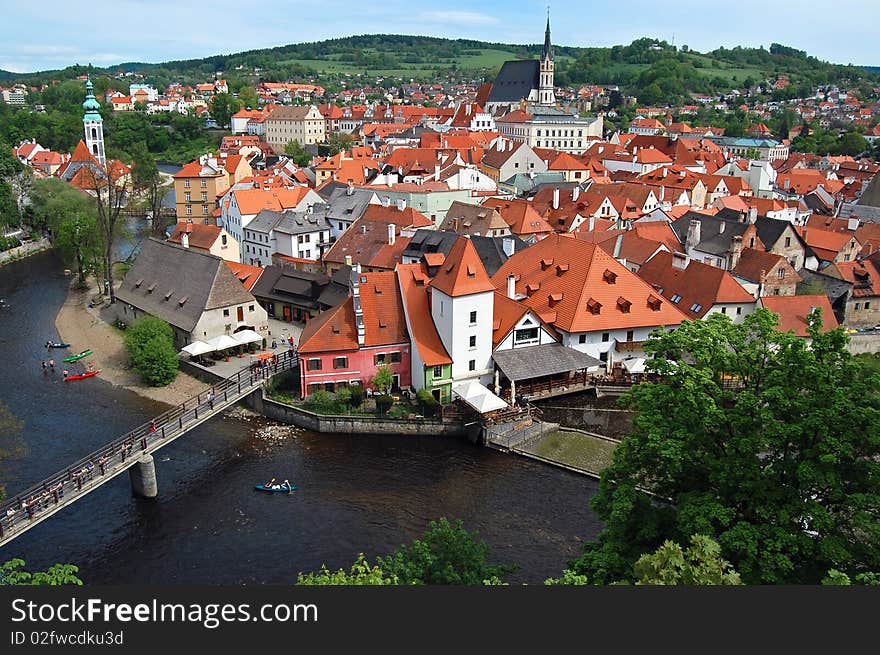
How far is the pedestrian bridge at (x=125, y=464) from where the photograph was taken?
89.6 ft

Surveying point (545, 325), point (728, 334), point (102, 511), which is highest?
point (728, 334)

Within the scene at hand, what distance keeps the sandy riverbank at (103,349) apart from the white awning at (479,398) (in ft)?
49.4

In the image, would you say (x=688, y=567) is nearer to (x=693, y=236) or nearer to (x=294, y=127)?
(x=693, y=236)

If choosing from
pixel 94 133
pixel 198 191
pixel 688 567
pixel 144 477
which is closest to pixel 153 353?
pixel 144 477

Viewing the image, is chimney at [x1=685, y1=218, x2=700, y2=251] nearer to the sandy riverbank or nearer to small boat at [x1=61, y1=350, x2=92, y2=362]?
the sandy riverbank

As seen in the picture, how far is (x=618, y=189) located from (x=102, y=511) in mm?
61092

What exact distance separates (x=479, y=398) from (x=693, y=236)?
1072 inches

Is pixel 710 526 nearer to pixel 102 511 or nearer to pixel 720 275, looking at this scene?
pixel 102 511

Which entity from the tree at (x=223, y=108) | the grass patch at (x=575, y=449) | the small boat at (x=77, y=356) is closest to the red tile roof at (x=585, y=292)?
the grass patch at (x=575, y=449)

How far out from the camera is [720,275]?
151 ft

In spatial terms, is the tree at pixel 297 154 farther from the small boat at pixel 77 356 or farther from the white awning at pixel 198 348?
the white awning at pixel 198 348

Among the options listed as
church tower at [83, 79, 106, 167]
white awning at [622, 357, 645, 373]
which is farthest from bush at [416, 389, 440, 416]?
church tower at [83, 79, 106, 167]

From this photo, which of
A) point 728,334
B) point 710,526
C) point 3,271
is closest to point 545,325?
point 728,334

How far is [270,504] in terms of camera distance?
3167 centimetres
